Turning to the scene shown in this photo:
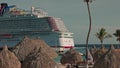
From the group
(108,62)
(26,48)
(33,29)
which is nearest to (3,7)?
(33,29)

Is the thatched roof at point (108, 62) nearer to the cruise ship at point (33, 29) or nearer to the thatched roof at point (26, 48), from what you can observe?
the thatched roof at point (26, 48)

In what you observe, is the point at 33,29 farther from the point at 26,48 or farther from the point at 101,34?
the point at 26,48

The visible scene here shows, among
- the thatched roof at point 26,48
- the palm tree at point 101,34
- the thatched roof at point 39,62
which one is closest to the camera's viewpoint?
the thatched roof at point 39,62

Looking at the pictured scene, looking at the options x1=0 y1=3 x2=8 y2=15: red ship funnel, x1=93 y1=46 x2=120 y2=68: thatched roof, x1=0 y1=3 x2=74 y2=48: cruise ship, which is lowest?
x1=0 y1=3 x2=74 y2=48: cruise ship

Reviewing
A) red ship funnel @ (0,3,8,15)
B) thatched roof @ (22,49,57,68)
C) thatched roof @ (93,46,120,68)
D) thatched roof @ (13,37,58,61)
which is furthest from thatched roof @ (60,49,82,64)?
red ship funnel @ (0,3,8,15)

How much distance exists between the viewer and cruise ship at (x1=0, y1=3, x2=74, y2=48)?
3258 inches

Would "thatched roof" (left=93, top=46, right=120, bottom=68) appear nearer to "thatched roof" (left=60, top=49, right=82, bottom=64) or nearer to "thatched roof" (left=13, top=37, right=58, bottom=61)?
"thatched roof" (left=13, top=37, right=58, bottom=61)

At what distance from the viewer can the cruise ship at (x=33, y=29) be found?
82750 millimetres

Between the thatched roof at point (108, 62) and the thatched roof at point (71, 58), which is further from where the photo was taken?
the thatched roof at point (71, 58)

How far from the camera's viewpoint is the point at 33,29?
85.8 m

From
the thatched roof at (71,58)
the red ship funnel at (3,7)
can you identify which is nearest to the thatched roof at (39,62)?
the thatched roof at (71,58)

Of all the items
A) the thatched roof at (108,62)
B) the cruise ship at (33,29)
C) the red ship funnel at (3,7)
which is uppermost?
the red ship funnel at (3,7)

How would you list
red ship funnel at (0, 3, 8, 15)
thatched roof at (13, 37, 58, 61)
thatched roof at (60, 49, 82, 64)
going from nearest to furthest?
thatched roof at (13, 37, 58, 61)
thatched roof at (60, 49, 82, 64)
red ship funnel at (0, 3, 8, 15)

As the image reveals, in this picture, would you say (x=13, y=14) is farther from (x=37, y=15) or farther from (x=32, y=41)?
(x=32, y=41)
